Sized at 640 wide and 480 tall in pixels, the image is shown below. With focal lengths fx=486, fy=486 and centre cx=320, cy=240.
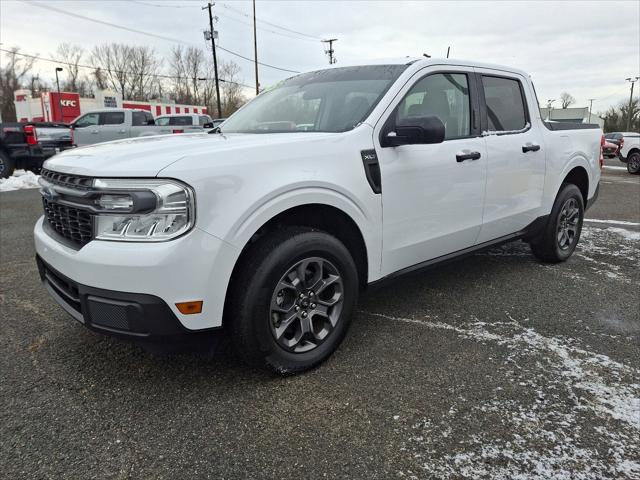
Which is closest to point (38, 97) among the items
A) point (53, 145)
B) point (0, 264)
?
point (53, 145)

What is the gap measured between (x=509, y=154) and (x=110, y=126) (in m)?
15.0

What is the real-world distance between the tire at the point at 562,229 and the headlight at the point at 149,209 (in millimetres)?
3645

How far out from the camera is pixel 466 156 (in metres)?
3.41

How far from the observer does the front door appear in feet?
9.86

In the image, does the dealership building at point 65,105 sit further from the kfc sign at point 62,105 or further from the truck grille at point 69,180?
the truck grille at point 69,180

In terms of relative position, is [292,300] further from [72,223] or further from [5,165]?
[5,165]

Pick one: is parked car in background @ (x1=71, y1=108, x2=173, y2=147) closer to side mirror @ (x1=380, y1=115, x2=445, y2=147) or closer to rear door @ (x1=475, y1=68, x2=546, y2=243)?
rear door @ (x1=475, y1=68, x2=546, y2=243)

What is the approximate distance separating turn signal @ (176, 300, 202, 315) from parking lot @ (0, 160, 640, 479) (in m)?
0.55

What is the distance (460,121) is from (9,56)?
3105 inches

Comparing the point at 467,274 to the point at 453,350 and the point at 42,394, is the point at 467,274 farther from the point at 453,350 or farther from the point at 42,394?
the point at 42,394

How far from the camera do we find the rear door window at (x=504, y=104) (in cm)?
387

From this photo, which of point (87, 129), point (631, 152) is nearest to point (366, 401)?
point (87, 129)

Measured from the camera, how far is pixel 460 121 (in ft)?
11.8

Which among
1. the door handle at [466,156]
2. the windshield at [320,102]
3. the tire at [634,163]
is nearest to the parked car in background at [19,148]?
the windshield at [320,102]
